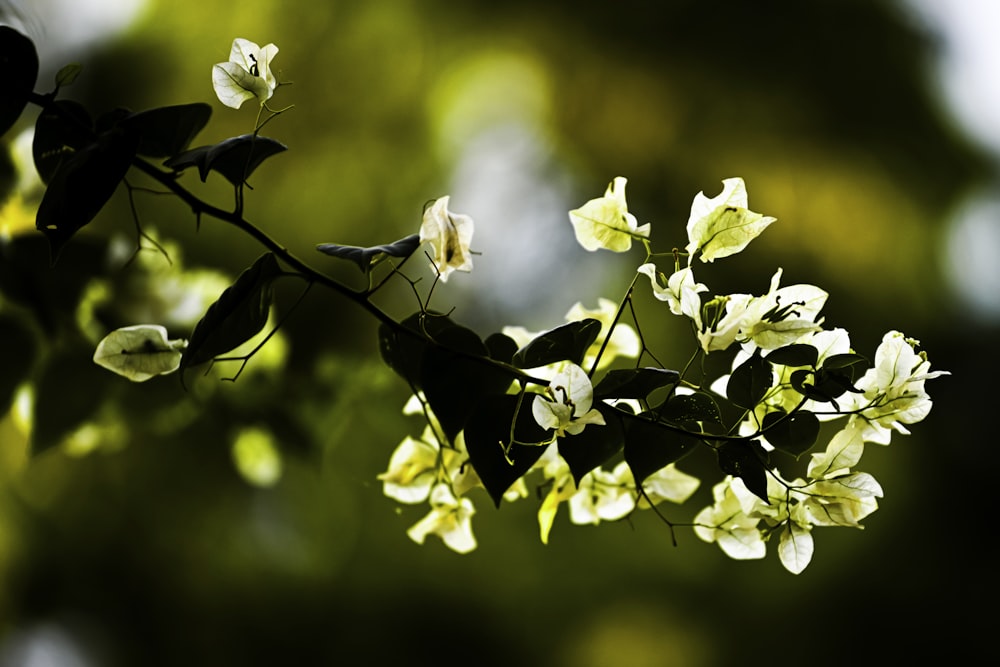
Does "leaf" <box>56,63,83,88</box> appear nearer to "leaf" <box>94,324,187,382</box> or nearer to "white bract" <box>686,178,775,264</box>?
"leaf" <box>94,324,187,382</box>

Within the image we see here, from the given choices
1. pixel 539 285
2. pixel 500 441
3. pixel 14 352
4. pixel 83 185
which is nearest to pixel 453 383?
pixel 500 441

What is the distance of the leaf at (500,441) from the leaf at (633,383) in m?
0.03

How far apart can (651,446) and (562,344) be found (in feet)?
0.14

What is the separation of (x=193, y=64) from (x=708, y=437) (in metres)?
0.96

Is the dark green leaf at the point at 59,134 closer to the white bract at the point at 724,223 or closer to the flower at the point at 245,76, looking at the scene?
the flower at the point at 245,76


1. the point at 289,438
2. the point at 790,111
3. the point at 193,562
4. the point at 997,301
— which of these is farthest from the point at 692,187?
the point at 193,562

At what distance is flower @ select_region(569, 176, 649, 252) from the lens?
11.0 inches

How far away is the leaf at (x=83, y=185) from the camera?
247 millimetres

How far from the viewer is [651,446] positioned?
10.3 inches

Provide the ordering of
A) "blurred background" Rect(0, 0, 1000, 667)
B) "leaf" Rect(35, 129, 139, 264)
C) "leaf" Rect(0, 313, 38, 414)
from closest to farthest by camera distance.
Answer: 1. "leaf" Rect(35, 129, 139, 264)
2. "leaf" Rect(0, 313, 38, 414)
3. "blurred background" Rect(0, 0, 1000, 667)

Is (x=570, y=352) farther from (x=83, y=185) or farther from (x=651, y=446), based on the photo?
(x=83, y=185)

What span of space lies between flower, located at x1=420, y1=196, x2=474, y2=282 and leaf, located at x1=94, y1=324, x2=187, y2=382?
10cm

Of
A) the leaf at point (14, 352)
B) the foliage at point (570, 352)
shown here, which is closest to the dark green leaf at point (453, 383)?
the foliage at point (570, 352)

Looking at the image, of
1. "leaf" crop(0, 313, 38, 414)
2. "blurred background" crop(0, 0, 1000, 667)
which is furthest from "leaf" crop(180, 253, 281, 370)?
"blurred background" crop(0, 0, 1000, 667)
